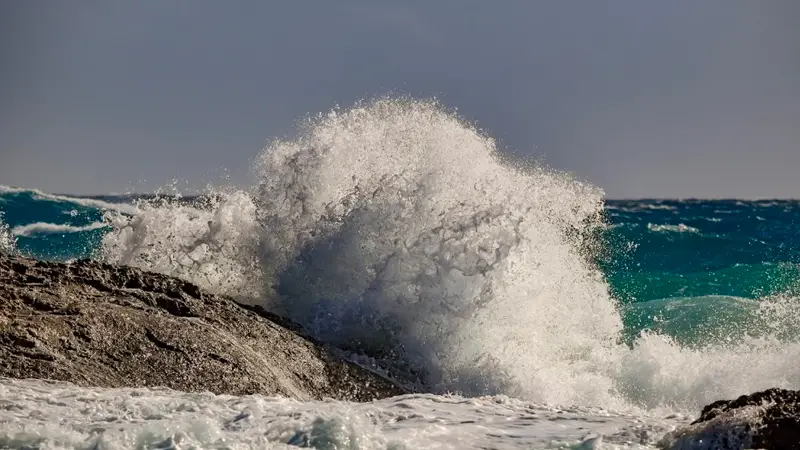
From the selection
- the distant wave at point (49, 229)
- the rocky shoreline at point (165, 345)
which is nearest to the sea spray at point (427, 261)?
the rocky shoreline at point (165, 345)

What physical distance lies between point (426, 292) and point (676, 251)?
16.1 meters

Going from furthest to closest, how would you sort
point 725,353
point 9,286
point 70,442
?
point 725,353
point 9,286
point 70,442

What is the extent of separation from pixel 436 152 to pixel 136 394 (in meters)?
4.86

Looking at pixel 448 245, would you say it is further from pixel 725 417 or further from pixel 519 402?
pixel 725 417

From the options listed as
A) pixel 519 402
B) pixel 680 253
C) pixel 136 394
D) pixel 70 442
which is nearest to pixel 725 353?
pixel 519 402

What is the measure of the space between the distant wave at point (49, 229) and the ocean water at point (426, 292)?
18.1 m

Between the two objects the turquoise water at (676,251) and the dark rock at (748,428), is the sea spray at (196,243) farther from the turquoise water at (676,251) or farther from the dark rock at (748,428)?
the dark rock at (748,428)

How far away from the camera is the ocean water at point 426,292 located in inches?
181

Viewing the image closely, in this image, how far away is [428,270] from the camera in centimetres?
748

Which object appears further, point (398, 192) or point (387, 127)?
point (387, 127)

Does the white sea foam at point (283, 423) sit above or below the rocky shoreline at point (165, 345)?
below

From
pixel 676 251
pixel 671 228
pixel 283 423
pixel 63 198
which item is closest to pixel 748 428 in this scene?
pixel 283 423

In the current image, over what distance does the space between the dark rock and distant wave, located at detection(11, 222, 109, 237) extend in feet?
76.3

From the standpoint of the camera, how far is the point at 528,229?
26.2 feet
